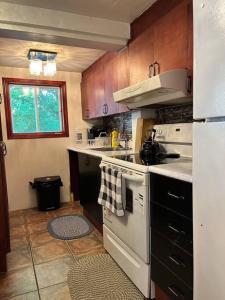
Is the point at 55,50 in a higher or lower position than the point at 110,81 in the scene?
higher

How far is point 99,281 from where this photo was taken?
1.72 meters

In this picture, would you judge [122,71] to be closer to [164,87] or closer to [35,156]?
[164,87]

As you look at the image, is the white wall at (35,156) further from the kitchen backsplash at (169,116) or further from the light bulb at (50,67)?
the kitchen backsplash at (169,116)

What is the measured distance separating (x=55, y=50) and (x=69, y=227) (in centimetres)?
216

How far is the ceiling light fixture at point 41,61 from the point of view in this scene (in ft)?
8.42

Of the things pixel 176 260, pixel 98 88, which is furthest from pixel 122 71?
pixel 176 260

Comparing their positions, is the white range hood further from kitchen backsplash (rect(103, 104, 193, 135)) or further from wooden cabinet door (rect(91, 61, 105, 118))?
wooden cabinet door (rect(91, 61, 105, 118))

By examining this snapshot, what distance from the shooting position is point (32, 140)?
3443 mm

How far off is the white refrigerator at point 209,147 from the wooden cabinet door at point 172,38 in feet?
2.20

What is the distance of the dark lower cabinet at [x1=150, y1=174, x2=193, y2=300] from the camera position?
1.14 m

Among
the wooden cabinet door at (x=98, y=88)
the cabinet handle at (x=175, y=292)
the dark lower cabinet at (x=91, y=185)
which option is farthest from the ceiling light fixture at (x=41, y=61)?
the cabinet handle at (x=175, y=292)

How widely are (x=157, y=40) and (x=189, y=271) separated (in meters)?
1.68

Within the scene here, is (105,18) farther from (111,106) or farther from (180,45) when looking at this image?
(111,106)

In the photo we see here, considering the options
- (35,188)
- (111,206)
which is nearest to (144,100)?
(111,206)
